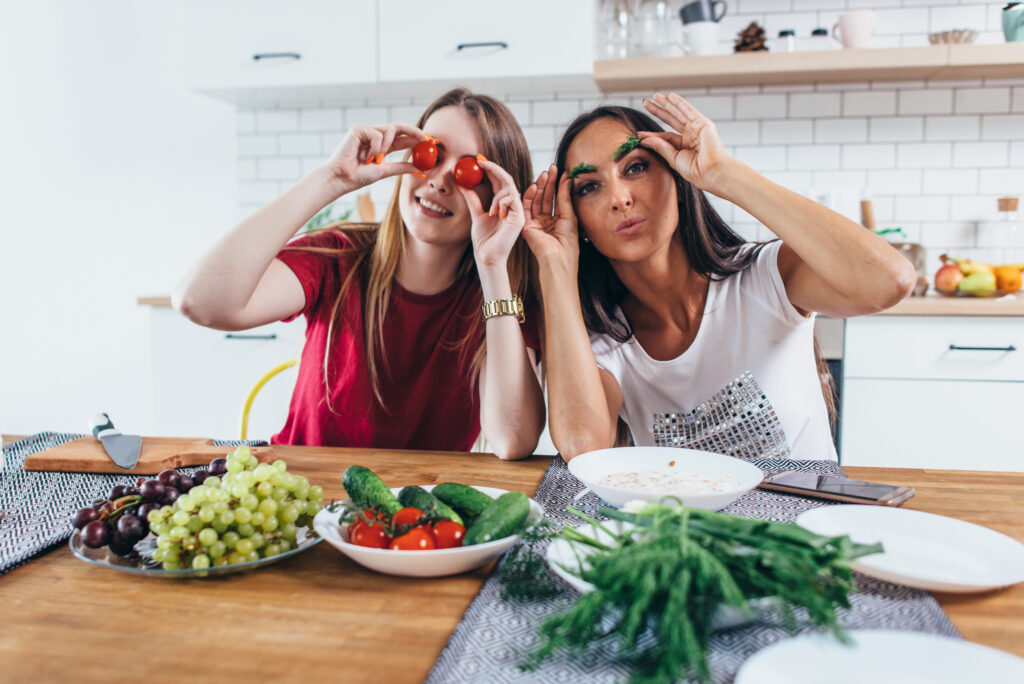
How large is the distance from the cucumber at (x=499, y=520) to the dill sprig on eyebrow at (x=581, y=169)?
39.3 inches

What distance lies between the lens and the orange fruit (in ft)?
9.42

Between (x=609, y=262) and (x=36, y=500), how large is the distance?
1303 mm

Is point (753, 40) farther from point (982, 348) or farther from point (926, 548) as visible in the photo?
point (926, 548)

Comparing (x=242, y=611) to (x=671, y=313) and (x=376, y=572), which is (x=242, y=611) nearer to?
(x=376, y=572)

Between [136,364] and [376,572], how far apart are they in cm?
338

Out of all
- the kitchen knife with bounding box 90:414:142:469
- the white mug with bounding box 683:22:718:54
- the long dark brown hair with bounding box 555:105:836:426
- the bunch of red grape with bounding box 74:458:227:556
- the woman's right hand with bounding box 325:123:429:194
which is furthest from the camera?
the white mug with bounding box 683:22:718:54

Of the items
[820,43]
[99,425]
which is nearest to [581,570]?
[99,425]

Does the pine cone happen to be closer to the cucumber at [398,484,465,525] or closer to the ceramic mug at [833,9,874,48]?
the ceramic mug at [833,9,874,48]

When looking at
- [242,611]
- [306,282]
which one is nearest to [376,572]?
[242,611]

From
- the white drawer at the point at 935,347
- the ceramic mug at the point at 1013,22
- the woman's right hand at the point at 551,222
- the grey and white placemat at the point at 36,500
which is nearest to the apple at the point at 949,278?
the white drawer at the point at 935,347

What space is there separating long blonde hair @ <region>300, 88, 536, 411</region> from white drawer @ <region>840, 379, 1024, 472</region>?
4.79 ft

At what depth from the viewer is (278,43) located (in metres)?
3.17

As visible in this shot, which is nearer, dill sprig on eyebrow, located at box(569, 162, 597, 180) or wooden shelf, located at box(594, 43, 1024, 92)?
dill sprig on eyebrow, located at box(569, 162, 597, 180)

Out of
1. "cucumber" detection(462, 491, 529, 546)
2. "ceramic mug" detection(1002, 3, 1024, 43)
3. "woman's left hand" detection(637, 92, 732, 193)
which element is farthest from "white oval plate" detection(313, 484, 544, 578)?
"ceramic mug" detection(1002, 3, 1024, 43)
